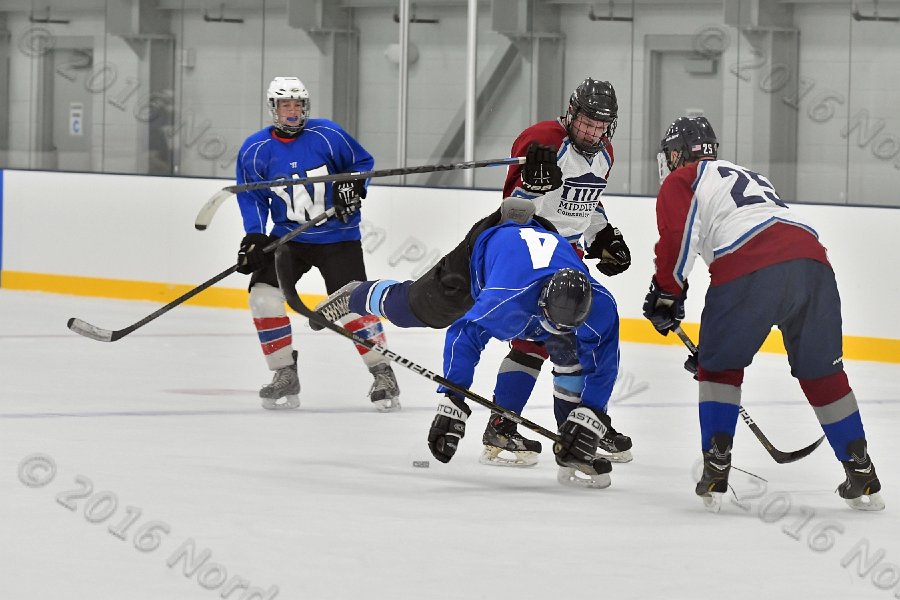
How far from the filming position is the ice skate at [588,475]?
4125 mm

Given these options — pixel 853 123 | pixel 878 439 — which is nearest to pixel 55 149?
pixel 853 123

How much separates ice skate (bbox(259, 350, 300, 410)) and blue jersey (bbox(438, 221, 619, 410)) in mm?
1404

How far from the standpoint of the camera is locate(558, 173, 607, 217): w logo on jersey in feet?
15.5

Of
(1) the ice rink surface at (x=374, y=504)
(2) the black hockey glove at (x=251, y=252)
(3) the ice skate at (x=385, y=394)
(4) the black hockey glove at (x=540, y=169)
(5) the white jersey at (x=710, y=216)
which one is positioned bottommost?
(1) the ice rink surface at (x=374, y=504)

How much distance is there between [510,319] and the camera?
4.06 metres

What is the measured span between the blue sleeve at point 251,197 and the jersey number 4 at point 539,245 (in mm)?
1507

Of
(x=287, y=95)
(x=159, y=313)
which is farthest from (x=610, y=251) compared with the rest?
(x=159, y=313)

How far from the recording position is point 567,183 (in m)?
4.71

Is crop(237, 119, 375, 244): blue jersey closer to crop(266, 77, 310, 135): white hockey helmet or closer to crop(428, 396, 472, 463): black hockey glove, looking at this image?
crop(266, 77, 310, 135): white hockey helmet

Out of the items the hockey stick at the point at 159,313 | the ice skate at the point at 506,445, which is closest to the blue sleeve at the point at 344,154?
the hockey stick at the point at 159,313

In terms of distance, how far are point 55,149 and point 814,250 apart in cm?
832

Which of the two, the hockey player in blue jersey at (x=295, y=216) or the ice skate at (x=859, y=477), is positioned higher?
the hockey player in blue jersey at (x=295, y=216)

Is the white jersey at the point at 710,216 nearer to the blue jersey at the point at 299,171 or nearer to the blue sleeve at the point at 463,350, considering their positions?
the blue sleeve at the point at 463,350

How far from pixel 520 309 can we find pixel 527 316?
0.10 ft
